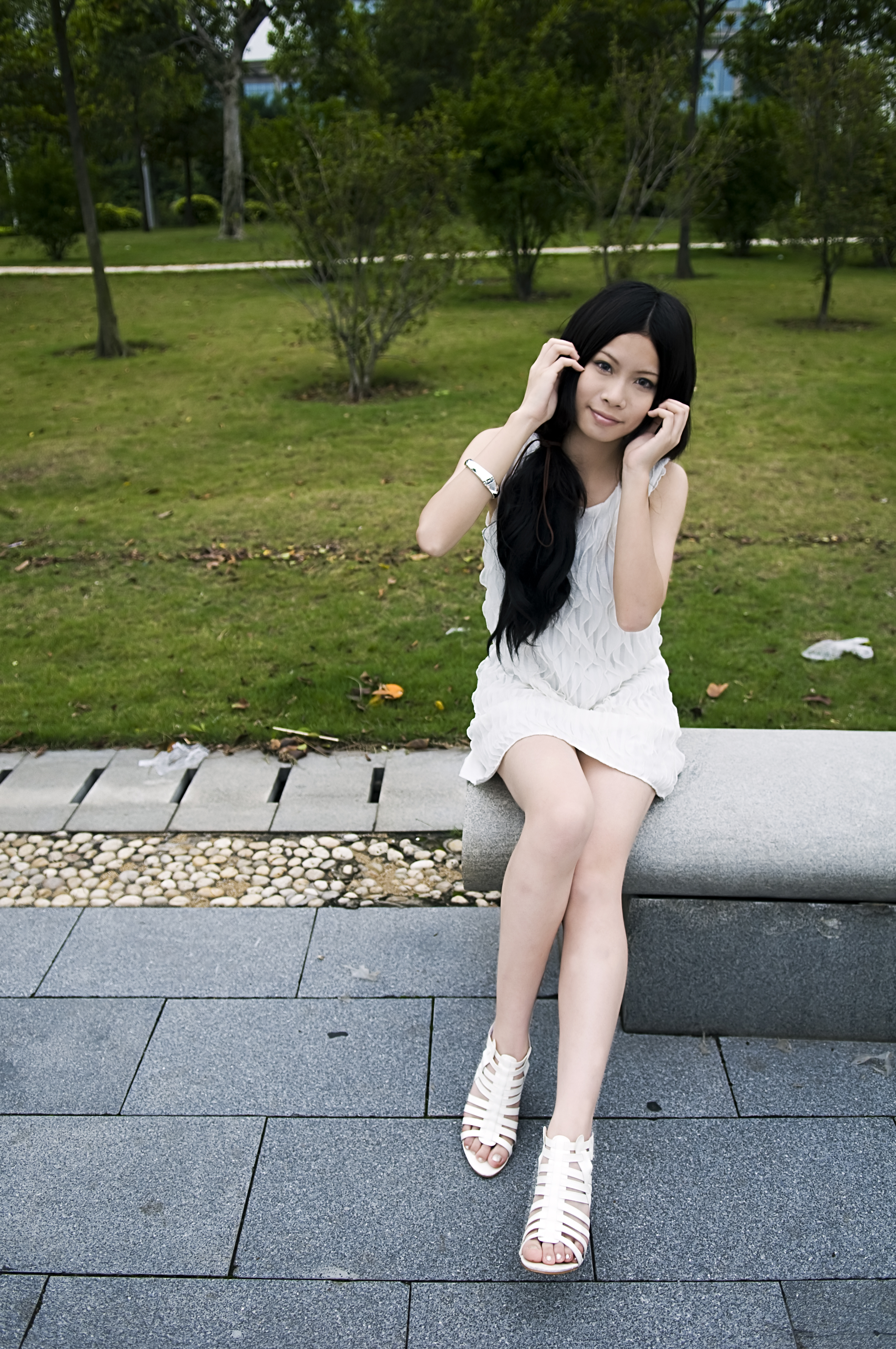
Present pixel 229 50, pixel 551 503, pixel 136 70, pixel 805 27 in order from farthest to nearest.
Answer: pixel 229 50, pixel 136 70, pixel 805 27, pixel 551 503

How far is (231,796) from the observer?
3500 mm

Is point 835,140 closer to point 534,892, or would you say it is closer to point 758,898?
point 758,898

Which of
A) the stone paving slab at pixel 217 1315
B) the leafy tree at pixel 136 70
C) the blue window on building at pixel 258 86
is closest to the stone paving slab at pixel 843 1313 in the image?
the stone paving slab at pixel 217 1315

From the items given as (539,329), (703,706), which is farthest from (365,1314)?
(539,329)

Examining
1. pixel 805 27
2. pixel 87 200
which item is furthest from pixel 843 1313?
pixel 805 27

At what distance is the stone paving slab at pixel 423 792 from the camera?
3342 mm

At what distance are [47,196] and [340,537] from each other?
15611 mm

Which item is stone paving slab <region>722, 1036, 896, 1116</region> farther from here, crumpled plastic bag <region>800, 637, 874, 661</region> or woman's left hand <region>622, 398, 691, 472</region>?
crumpled plastic bag <region>800, 637, 874, 661</region>

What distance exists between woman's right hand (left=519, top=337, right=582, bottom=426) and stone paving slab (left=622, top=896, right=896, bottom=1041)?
111 cm

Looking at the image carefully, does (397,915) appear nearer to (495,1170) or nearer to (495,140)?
(495,1170)

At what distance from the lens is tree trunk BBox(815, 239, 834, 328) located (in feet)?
38.9

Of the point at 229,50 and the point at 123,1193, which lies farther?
the point at 229,50

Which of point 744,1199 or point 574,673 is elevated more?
point 574,673

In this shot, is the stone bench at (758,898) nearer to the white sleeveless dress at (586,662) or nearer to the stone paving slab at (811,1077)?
the stone paving slab at (811,1077)
